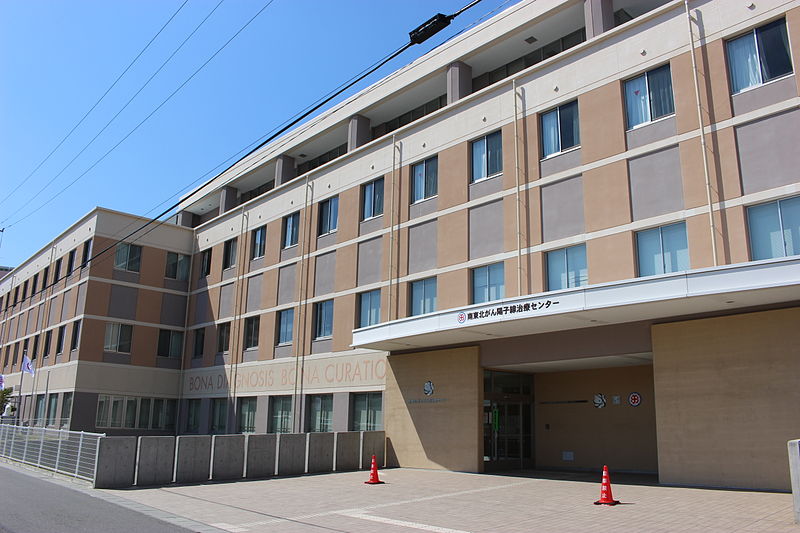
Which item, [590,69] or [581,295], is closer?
[581,295]

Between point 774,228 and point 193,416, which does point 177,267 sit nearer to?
point 193,416

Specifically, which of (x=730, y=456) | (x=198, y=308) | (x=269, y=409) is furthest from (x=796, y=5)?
(x=198, y=308)

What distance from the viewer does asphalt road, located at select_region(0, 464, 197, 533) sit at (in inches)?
410

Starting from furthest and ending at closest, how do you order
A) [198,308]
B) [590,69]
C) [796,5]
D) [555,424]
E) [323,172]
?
[198,308] < [323,172] < [555,424] < [590,69] < [796,5]

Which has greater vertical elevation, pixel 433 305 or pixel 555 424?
pixel 433 305

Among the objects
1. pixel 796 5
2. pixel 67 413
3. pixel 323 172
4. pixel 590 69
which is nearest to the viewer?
pixel 796 5

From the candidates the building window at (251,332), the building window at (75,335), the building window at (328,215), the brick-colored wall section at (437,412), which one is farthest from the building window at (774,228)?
the building window at (75,335)

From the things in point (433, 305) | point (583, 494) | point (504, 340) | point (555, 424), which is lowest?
point (583, 494)

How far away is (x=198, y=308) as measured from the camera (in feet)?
129

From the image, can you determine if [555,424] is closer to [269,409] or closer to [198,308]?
A: [269,409]

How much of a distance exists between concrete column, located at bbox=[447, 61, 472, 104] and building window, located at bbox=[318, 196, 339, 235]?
25.6 feet

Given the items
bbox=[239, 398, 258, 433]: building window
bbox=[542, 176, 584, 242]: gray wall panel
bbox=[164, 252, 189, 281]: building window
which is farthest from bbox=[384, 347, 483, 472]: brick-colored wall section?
bbox=[164, 252, 189, 281]: building window

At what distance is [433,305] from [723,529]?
15068 mm

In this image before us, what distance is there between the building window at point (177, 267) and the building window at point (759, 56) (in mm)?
33475
